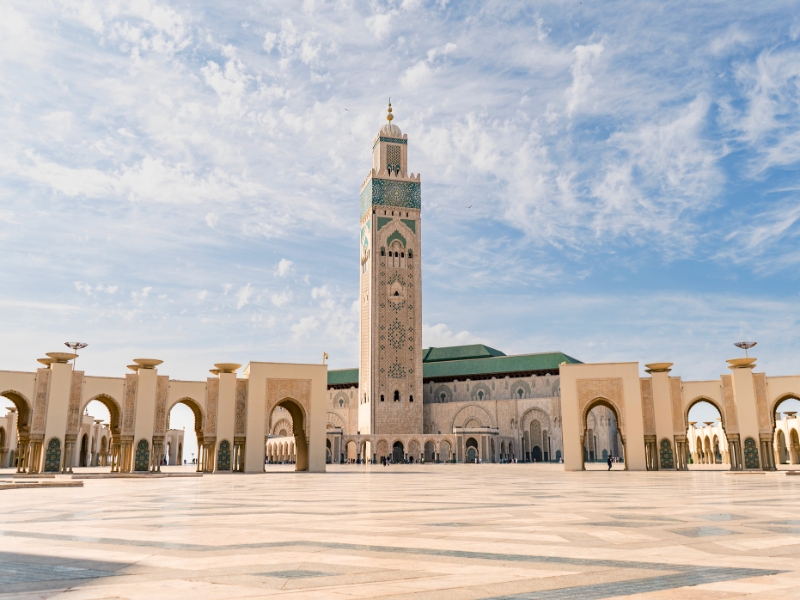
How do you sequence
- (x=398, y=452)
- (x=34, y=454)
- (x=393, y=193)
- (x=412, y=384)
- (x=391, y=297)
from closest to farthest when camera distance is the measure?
(x=34, y=454)
(x=398, y=452)
(x=412, y=384)
(x=391, y=297)
(x=393, y=193)

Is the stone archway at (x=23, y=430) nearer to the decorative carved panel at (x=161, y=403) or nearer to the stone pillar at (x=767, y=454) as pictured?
the decorative carved panel at (x=161, y=403)

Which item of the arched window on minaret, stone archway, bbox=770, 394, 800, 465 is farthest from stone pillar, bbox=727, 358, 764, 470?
the arched window on minaret

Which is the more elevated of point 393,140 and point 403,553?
point 393,140

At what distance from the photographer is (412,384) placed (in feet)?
182

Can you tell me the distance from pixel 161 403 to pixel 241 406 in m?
2.89

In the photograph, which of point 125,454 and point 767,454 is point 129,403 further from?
point 767,454

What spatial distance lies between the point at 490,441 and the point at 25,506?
45.0m

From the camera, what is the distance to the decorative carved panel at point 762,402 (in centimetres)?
2427

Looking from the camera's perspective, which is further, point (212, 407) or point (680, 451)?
point (212, 407)

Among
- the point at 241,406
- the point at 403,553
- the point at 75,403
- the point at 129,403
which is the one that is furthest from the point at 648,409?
the point at 403,553

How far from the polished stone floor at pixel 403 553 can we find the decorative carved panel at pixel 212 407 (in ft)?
60.1

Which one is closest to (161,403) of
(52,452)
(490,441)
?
(52,452)

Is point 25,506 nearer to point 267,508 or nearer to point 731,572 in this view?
point 267,508

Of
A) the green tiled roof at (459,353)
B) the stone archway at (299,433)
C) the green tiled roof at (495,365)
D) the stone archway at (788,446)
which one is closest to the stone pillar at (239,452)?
the stone archway at (299,433)
